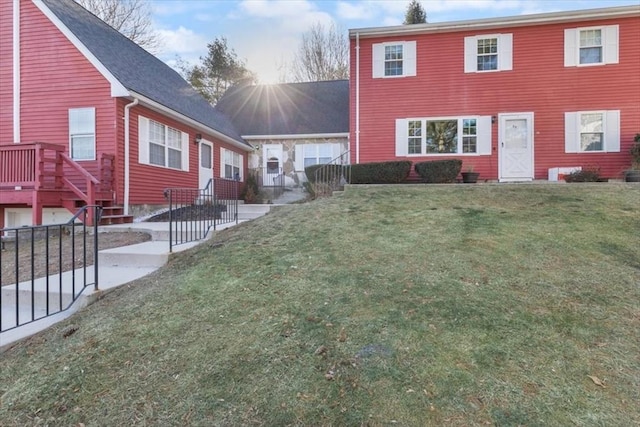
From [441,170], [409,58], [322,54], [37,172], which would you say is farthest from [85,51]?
[322,54]

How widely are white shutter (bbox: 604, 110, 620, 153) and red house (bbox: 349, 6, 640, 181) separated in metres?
0.03

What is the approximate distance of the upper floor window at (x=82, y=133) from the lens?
9.17 metres

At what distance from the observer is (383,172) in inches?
438

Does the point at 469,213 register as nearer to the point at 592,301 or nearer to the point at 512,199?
the point at 512,199

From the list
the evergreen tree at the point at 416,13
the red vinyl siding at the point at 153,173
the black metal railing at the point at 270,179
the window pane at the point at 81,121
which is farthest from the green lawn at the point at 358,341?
Result: the evergreen tree at the point at 416,13

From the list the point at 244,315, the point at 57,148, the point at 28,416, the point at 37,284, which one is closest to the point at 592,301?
the point at 244,315

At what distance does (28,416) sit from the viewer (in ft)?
7.23

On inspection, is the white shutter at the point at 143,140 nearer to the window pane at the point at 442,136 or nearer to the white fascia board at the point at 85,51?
the white fascia board at the point at 85,51

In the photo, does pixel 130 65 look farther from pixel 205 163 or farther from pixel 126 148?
pixel 205 163

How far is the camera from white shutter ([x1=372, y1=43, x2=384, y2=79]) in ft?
40.9

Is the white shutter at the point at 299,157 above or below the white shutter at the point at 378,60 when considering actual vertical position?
below

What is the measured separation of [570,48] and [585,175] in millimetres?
4159

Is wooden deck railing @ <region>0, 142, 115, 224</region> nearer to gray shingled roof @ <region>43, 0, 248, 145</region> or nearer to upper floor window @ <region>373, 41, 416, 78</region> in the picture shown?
gray shingled roof @ <region>43, 0, 248, 145</region>

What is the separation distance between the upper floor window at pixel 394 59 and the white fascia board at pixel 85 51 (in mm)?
7891
